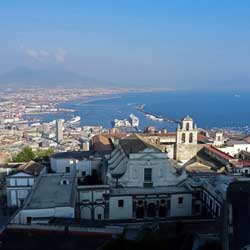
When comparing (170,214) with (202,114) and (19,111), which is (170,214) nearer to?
(202,114)

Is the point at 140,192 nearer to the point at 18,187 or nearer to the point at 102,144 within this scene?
the point at 18,187

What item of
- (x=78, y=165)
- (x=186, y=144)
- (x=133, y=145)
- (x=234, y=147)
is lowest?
(x=234, y=147)

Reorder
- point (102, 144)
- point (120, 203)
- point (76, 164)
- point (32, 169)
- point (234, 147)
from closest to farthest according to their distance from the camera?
point (120, 203)
point (32, 169)
point (76, 164)
point (234, 147)
point (102, 144)

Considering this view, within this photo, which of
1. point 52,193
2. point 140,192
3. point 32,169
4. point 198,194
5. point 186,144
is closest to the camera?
point 52,193

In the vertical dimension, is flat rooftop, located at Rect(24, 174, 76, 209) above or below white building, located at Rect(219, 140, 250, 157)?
above

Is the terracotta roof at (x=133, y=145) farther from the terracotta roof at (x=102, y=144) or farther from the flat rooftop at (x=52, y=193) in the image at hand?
the terracotta roof at (x=102, y=144)

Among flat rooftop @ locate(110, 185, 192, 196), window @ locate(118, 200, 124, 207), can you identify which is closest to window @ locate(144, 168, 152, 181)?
flat rooftop @ locate(110, 185, 192, 196)

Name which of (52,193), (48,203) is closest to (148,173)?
(52,193)

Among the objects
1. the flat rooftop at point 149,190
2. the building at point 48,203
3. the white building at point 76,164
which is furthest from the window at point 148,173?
the white building at point 76,164

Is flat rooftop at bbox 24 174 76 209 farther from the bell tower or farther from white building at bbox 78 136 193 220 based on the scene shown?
the bell tower

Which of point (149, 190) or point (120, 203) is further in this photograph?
point (149, 190)
